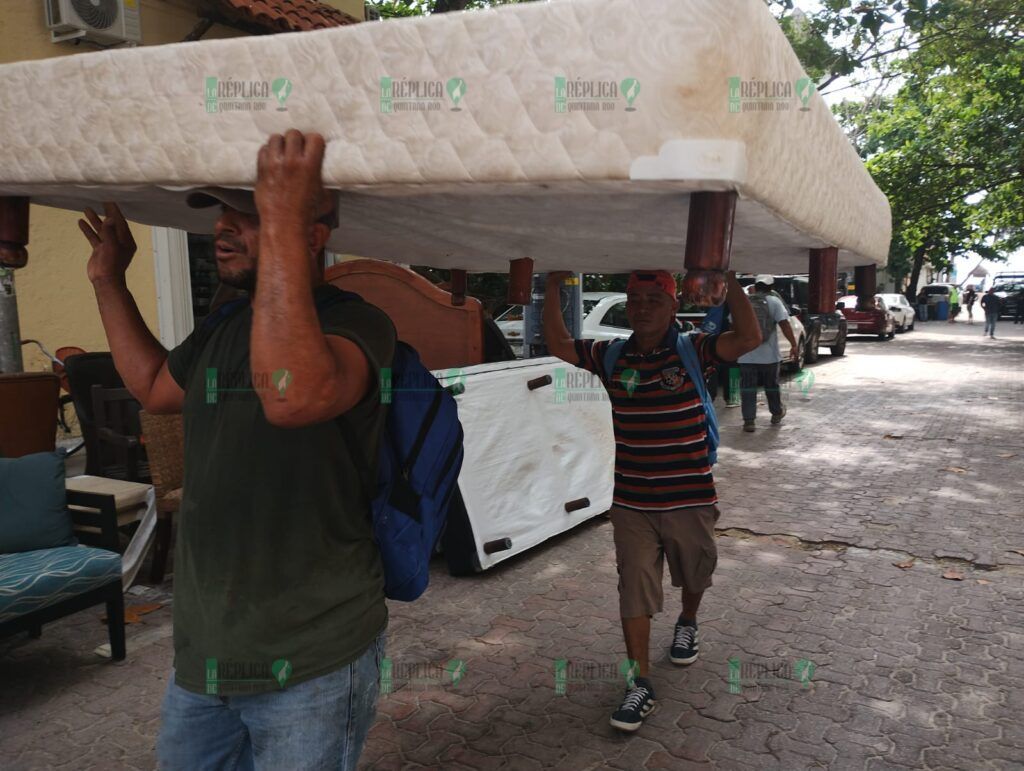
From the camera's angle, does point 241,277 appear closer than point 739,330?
Yes

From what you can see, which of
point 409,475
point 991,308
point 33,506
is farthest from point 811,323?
point 409,475

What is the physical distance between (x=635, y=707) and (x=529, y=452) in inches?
92.6

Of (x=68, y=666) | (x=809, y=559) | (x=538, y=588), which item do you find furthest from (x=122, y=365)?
(x=809, y=559)

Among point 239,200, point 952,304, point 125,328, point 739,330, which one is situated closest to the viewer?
point 239,200

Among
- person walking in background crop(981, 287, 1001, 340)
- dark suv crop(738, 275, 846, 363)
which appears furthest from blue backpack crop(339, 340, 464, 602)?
person walking in background crop(981, 287, 1001, 340)

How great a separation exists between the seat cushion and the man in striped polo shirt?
2.53 m

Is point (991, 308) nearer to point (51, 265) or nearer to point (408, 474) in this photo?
point (51, 265)

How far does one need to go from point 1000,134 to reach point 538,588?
19.0 m

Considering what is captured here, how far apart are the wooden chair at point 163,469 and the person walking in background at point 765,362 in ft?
22.7

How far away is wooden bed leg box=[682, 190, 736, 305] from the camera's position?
114 cm

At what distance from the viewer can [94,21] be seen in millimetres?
7137

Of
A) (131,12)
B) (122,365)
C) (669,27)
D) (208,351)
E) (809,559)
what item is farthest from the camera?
(131,12)

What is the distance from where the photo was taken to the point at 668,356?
328cm

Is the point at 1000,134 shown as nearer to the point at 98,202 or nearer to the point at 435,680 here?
the point at 435,680
